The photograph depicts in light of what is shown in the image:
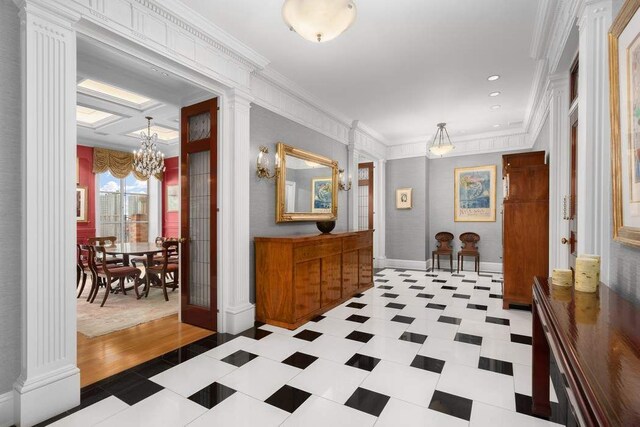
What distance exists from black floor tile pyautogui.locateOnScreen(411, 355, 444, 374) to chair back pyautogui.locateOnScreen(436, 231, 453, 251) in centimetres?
495

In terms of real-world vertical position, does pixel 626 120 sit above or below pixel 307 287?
above

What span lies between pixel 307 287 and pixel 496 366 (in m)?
2.07

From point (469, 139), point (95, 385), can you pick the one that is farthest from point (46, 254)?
point (469, 139)

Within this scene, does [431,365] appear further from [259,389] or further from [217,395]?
[217,395]

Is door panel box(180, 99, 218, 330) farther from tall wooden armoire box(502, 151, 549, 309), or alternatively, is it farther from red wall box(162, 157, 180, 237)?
red wall box(162, 157, 180, 237)

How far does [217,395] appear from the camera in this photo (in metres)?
2.27

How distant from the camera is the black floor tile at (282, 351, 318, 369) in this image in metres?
2.72

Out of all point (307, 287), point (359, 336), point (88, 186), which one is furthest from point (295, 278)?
point (88, 186)

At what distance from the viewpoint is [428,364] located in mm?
2729

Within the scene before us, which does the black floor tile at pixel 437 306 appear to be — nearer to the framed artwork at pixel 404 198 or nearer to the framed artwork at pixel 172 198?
the framed artwork at pixel 404 198

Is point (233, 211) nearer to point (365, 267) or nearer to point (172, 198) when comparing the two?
point (365, 267)

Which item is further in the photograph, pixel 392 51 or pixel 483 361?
pixel 392 51

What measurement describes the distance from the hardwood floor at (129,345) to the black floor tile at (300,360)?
3.82 ft

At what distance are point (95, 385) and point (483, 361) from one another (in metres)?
3.21
